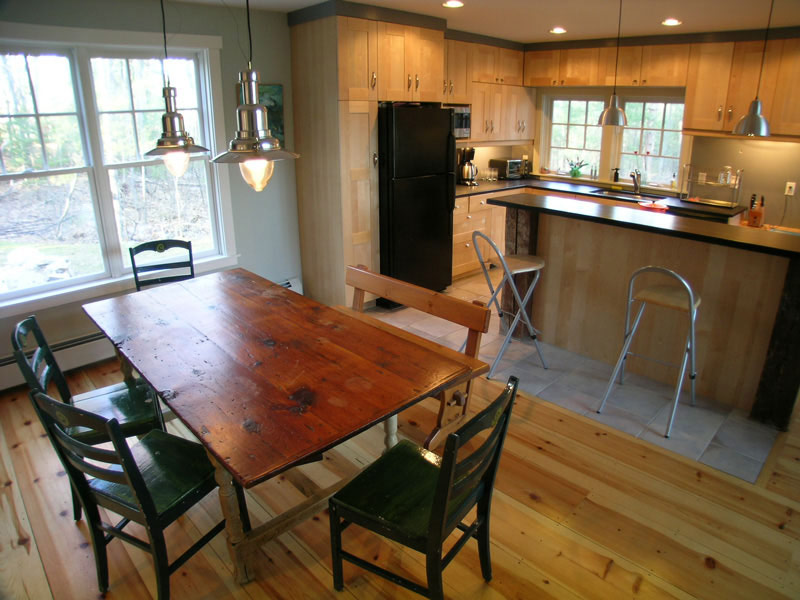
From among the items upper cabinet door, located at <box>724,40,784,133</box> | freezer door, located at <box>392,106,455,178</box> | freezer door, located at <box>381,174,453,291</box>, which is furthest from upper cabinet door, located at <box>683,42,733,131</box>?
freezer door, located at <box>381,174,453,291</box>

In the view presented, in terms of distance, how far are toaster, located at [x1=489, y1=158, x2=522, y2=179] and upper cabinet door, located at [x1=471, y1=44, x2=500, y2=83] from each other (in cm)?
96

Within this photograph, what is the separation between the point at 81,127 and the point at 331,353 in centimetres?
260

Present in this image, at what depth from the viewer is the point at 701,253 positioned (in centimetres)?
326

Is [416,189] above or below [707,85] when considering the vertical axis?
below

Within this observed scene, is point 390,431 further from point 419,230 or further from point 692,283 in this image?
point 419,230

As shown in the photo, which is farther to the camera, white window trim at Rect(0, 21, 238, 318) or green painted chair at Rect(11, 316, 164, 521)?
white window trim at Rect(0, 21, 238, 318)

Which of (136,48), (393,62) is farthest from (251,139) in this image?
(393,62)

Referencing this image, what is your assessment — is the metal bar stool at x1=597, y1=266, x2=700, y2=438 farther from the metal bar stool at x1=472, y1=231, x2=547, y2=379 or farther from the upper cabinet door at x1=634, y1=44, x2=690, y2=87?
the upper cabinet door at x1=634, y1=44, x2=690, y2=87

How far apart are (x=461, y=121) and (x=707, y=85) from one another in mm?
2188

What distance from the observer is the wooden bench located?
249cm

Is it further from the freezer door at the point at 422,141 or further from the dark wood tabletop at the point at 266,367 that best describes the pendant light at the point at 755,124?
the dark wood tabletop at the point at 266,367

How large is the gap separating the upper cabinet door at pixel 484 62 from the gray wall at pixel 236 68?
2.00 meters

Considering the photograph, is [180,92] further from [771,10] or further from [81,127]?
[771,10]

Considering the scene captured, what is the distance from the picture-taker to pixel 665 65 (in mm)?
5191
